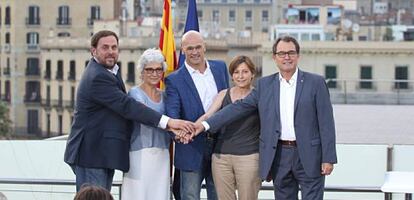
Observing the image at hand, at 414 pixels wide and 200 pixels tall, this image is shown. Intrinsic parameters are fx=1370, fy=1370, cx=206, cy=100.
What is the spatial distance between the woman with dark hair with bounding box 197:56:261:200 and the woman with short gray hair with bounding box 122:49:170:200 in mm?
305

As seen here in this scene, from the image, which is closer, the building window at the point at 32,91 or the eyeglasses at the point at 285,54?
the eyeglasses at the point at 285,54

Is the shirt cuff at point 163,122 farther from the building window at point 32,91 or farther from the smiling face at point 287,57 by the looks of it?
the building window at point 32,91

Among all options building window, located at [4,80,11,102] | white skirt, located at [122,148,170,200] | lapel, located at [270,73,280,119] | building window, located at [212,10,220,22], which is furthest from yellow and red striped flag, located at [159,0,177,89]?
building window, located at [212,10,220,22]

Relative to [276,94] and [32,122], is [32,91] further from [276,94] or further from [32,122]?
[276,94]

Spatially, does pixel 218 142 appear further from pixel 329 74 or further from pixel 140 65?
pixel 329 74

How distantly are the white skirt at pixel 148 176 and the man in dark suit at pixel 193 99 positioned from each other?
4.5 inches

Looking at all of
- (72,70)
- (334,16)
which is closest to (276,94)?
(72,70)

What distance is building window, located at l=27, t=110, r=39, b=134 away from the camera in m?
83.6

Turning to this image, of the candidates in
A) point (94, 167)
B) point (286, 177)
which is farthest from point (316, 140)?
point (94, 167)

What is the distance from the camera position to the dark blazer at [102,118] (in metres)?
8.35

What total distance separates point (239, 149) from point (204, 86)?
0.50m

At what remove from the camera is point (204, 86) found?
28.5 ft

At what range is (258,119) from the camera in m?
8.48

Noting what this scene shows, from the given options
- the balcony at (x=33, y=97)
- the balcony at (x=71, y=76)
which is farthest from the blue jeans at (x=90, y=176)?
the balcony at (x=33, y=97)
